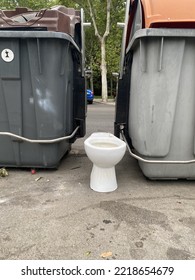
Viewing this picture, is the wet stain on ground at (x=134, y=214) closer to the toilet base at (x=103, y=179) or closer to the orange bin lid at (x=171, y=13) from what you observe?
the toilet base at (x=103, y=179)

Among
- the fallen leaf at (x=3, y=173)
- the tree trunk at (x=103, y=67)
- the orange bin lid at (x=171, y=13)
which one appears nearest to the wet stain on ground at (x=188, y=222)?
the orange bin lid at (x=171, y=13)

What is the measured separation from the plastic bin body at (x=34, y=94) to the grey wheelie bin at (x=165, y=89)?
734 mm

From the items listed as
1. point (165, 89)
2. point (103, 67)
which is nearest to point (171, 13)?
point (165, 89)

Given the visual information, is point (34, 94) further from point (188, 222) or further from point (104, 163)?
point (188, 222)

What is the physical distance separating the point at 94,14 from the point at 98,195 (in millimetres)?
15549

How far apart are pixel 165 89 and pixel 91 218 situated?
1.24 meters

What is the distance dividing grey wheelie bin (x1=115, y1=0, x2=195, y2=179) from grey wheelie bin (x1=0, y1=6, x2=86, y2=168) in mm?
735

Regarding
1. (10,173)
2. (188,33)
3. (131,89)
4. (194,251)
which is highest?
(188,33)

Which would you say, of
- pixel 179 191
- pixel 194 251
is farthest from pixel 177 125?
pixel 194 251

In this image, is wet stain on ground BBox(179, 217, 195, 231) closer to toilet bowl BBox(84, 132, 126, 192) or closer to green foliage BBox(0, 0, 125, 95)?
toilet bowl BBox(84, 132, 126, 192)

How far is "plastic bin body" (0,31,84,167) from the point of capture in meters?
2.43

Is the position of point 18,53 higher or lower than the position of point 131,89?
higher
